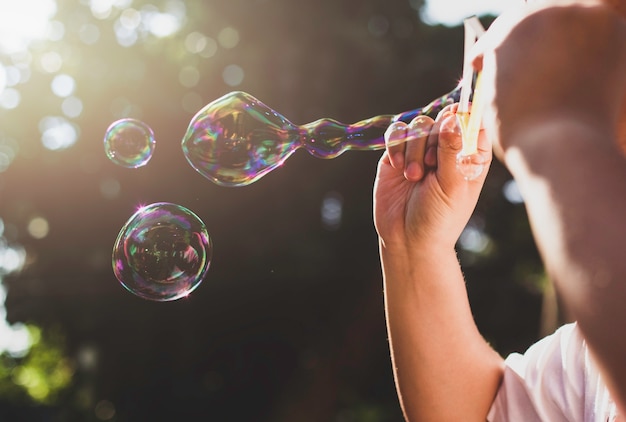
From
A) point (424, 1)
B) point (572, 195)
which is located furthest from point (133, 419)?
point (572, 195)

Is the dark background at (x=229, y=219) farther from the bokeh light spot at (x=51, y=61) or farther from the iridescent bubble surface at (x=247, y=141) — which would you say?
the iridescent bubble surface at (x=247, y=141)

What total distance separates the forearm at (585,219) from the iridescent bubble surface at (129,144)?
2366mm

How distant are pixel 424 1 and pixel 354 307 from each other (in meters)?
4.61

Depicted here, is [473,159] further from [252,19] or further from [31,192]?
[31,192]

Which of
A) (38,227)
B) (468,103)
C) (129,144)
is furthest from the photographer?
(38,227)

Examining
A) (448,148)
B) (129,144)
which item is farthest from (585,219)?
(129,144)

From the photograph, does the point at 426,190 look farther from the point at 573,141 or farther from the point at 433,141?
the point at 573,141

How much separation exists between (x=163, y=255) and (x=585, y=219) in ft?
6.32

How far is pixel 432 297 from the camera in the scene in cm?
167

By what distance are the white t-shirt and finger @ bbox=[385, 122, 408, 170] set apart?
1.79ft

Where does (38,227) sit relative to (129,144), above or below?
below

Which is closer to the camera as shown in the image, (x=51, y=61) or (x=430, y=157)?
(x=430, y=157)

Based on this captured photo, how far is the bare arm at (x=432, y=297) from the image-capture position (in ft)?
5.40

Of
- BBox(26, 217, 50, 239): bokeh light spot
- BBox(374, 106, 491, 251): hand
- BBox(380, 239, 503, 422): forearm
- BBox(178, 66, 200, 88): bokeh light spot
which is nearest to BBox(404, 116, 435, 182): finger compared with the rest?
BBox(374, 106, 491, 251): hand
